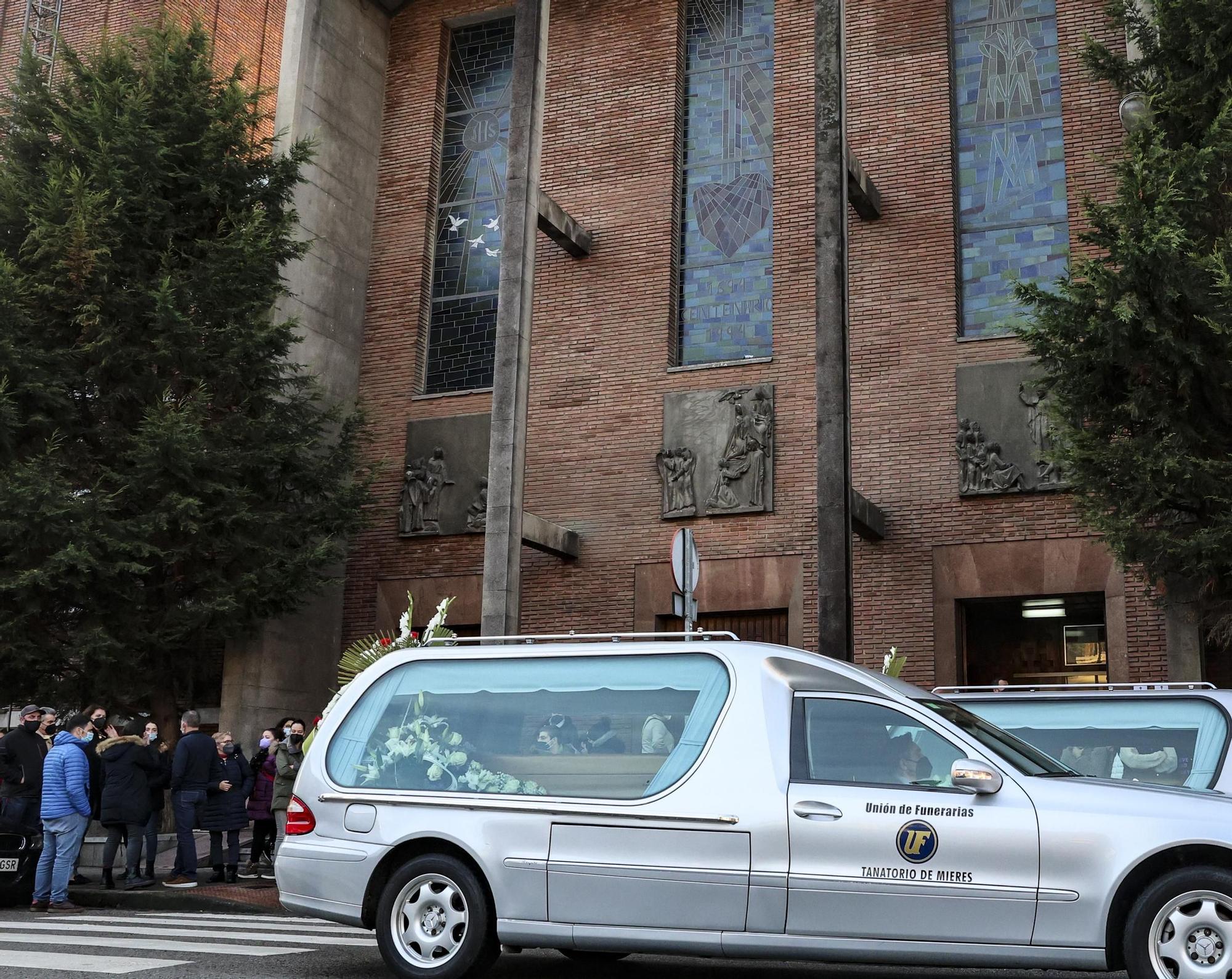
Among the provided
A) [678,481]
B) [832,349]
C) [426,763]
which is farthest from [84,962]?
[678,481]

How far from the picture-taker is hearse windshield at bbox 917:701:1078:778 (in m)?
6.23

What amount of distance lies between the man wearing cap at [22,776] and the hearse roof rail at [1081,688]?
307 inches

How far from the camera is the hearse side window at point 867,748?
6.23m

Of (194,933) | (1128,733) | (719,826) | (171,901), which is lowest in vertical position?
(171,901)

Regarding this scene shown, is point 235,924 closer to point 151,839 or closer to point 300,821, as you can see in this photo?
point 151,839

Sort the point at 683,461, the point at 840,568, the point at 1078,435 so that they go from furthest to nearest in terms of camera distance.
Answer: the point at 683,461
the point at 840,568
the point at 1078,435

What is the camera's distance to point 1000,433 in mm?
18344

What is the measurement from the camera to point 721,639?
6.94 metres

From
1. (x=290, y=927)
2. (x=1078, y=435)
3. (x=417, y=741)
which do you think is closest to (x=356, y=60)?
(x=1078, y=435)

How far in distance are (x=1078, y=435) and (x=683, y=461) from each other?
7.01 m

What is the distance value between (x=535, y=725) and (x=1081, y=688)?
370 centimetres

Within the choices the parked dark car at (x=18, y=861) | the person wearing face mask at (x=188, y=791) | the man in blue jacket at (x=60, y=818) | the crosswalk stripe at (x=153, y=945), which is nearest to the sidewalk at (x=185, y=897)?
the person wearing face mask at (x=188, y=791)

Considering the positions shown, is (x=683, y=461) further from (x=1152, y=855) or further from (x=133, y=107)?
(x=1152, y=855)

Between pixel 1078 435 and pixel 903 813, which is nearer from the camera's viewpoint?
pixel 903 813
